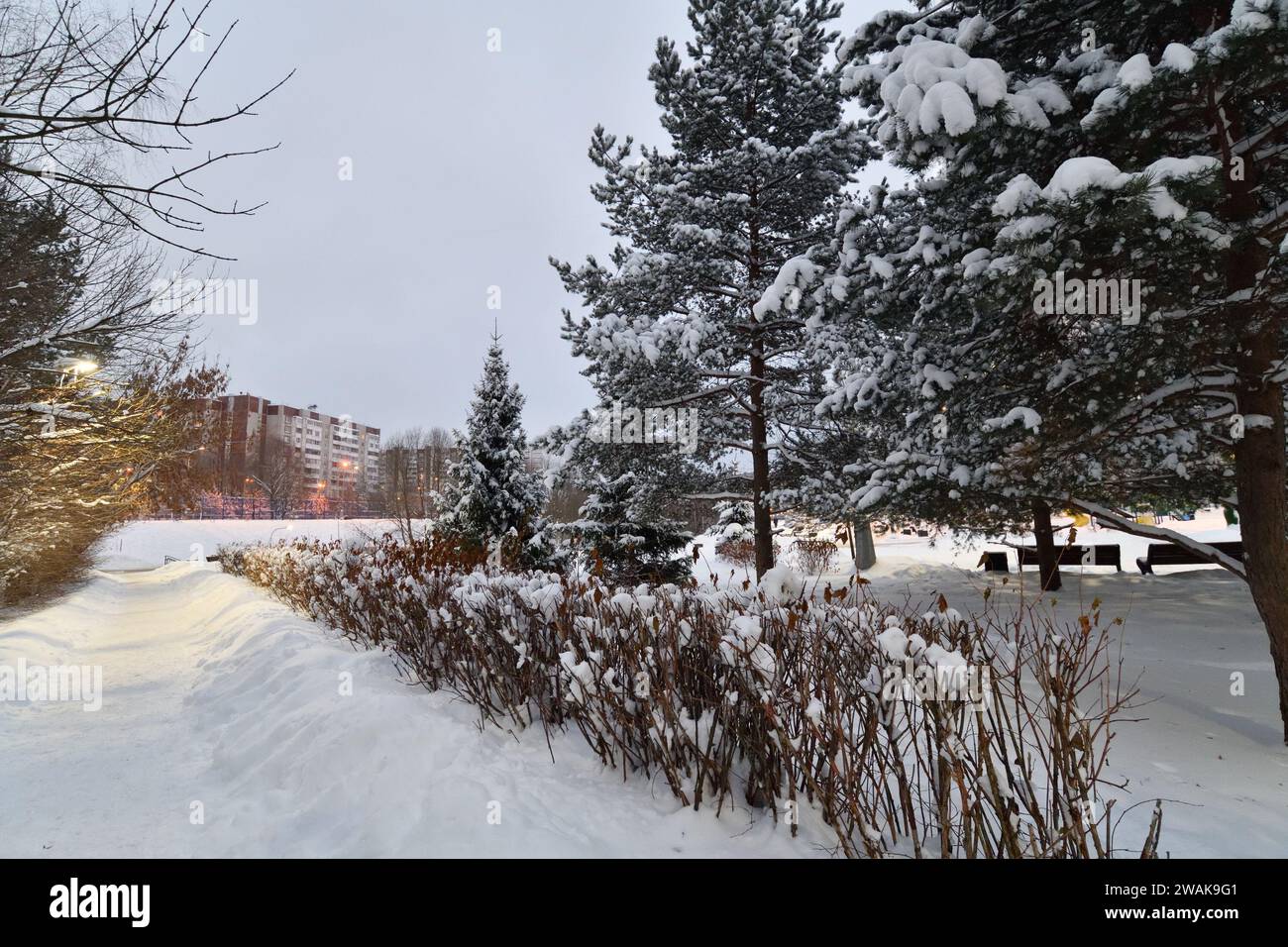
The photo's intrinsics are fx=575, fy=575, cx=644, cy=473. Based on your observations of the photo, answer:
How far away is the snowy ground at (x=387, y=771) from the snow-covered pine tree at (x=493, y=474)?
5.05 m

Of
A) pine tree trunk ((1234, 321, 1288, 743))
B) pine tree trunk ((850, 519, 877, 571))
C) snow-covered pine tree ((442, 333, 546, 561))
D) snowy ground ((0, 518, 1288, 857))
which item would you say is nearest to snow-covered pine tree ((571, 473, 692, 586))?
snow-covered pine tree ((442, 333, 546, 561))

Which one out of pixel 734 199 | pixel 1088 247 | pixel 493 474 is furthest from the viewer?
pixel 493 474

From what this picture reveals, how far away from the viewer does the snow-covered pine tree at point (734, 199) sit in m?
8.70

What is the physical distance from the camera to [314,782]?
9.98 ft

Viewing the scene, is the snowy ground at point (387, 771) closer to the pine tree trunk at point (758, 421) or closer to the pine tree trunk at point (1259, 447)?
the pine tree trunk at point (1259, 447)

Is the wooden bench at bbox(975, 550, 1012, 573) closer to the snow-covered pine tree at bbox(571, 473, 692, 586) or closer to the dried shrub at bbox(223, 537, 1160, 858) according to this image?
the snow-covered pine tree at bbox(571, 473, 692, 586)

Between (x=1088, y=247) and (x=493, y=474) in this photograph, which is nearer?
(x=1088, y=247)

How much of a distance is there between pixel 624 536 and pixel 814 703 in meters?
8.54

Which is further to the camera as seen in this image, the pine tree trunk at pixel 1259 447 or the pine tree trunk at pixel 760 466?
the pine tree trunk at pixel 760 466

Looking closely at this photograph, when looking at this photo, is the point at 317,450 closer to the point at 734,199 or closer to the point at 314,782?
the point at 734,199

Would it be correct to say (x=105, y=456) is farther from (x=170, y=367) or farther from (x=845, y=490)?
(x=845, y=490)

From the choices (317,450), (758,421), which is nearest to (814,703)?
(758,421)

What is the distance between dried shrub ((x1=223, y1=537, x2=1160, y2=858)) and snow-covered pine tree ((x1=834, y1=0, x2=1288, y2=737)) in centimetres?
199

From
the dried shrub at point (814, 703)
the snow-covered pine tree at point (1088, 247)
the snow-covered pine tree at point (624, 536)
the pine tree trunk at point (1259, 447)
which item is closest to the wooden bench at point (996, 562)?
the snow-covered pine tree at point (624, 536)
